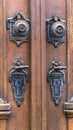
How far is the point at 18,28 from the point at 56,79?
0.24 meters

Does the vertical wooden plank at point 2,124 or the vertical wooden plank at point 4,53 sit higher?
the vertical wooden plank at point 4,53

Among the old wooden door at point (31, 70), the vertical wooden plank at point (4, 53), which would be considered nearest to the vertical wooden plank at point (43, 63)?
the old wooden door at point (31, 70)

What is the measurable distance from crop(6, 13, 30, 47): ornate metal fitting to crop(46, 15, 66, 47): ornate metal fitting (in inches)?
3.3

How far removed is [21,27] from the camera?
6.03 ft

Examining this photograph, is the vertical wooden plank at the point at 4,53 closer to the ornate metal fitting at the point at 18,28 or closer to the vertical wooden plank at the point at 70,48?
the ornate metal fitting at the point at 18,28

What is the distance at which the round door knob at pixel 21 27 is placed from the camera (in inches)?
72.3

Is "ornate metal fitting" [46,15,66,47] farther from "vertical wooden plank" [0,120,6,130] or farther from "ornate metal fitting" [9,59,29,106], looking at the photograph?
"vertical wooden plank" [0,120,6,130]

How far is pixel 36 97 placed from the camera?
73.8 inches

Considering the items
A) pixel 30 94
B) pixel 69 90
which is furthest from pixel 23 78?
pixel 69 90

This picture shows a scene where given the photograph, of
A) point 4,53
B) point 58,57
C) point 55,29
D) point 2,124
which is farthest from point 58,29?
point 2,124

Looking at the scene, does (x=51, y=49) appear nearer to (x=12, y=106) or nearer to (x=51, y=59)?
(x=51, y=59)

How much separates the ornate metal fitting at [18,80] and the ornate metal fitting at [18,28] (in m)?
0.08

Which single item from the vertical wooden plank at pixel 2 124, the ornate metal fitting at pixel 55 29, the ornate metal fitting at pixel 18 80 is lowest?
the vertical wooden plank at pixel 2 124

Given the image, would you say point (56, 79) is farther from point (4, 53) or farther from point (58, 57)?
point (4, 53)
